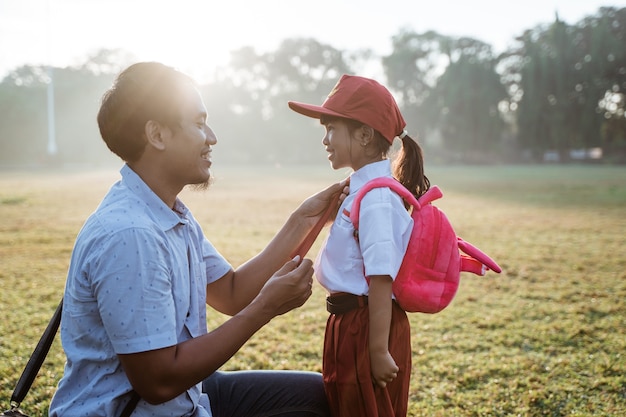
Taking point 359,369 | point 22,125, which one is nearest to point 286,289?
point 359,369

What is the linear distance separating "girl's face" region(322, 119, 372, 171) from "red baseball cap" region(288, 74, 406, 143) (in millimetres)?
81

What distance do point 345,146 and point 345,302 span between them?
611 mm

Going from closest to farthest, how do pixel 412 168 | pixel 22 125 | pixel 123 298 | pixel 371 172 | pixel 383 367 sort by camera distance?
1. pixel 123 298
2. pixel 383 367
3. pixel 371 172
4. pixel 412 168
5. pixel 22 125

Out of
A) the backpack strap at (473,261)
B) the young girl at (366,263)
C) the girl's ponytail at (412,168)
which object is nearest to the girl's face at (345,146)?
the young girl at (366,263)

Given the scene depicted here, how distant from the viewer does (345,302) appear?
1969mm

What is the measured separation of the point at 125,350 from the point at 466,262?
1258 millimetres

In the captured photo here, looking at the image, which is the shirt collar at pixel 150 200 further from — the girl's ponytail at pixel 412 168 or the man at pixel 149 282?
the girl's ponytail at pixel 412 168

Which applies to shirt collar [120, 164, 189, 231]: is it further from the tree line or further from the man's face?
the tree line

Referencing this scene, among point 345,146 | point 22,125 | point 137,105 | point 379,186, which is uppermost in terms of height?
point 22,125

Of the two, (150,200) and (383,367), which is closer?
(150,200)

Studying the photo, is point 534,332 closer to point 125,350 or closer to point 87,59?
point 125,350

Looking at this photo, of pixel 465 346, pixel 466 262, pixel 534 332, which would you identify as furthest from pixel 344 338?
pixel 534 332

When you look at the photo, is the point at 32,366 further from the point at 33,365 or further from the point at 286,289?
the point at 286,289

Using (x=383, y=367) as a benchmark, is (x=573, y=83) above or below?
above
